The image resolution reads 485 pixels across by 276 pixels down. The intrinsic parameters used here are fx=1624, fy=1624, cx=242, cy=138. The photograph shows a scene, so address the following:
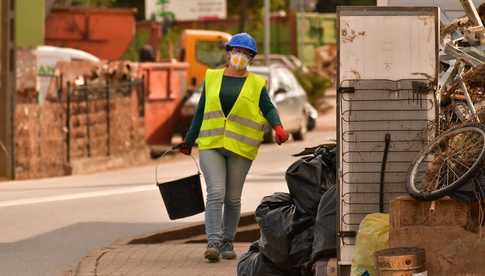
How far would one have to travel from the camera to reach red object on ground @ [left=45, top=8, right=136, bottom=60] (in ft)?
132

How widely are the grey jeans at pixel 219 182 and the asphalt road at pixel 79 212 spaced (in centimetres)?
127

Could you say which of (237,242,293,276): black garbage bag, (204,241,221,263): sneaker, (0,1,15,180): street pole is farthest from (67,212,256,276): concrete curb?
(0,1,15,180): street pole

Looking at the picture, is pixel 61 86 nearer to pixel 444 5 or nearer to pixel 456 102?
pixel 444 5

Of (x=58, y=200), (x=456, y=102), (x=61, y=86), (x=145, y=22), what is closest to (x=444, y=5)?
(x=456, y=102)

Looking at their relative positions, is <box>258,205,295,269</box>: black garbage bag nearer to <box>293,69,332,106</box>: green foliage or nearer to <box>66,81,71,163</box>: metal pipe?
<box>66,81,71,163</box>: metal pipe

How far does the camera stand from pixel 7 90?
23859 millimetres

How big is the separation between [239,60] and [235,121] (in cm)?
46

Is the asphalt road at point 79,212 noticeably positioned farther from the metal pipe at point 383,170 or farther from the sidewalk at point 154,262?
the metal pipe at point 383,170

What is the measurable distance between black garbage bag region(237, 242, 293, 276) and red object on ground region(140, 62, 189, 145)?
2080 cm

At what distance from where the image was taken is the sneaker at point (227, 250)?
1213cm

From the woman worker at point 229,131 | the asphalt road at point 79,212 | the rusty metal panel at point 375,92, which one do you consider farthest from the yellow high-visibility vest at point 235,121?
the rusty metal panel at point 375,92

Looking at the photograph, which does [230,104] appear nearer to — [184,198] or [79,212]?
[184,198]

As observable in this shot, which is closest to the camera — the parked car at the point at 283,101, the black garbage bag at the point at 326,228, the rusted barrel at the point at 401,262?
the rusted barrel at the point at 401,262

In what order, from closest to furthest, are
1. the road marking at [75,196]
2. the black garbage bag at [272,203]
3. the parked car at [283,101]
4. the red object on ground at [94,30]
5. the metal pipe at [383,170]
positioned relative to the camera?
1. the metal pipe at [383,170]
2. the black garbage bag at [272,203]
3. the road marking at [75,196]
4. the parked car at [283,101]
5. the red object on ground at [94,30]
